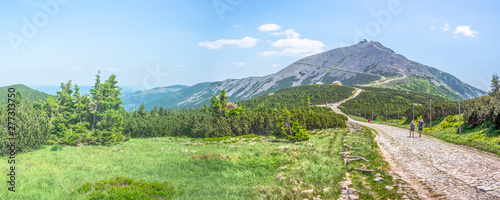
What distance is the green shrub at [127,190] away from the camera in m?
10.4

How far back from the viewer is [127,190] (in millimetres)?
10852

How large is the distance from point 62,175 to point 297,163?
15002mm

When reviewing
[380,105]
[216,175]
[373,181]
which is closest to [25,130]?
[216,175]

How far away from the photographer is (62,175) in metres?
14.1

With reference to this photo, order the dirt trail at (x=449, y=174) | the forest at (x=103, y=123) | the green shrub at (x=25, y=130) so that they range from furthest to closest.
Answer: the forest at (x=103, y=123) → the green shrub at (x=25, y=130) → the dirt trail at (x=449, y=174)

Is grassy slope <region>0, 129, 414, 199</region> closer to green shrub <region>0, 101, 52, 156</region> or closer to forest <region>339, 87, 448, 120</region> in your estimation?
green shrub <region>0, 101, 52, 156</region>

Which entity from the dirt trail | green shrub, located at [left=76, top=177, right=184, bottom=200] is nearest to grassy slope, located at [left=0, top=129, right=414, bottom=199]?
green shrub, located at [left=76, top=177, right=184, bottom=200]

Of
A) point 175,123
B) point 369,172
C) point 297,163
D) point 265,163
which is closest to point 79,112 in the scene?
point 265,163

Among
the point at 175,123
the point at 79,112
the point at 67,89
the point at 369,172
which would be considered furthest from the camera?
the point at 175,123

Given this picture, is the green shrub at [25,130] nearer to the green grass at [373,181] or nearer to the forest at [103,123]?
the forest at [103,123]

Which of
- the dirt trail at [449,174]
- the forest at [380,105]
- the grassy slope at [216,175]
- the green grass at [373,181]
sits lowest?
the grassy slope at [216,175]

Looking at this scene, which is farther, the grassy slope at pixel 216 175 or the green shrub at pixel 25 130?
the green shrub at pixel 25 130

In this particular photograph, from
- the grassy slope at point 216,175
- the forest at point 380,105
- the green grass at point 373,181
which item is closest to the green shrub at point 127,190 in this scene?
the grassy slope at point 216,175

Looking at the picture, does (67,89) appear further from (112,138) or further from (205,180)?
(205,180)
